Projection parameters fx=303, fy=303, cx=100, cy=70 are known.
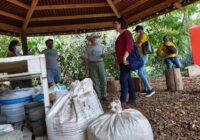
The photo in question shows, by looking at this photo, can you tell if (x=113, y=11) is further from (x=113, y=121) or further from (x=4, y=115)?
(x=113, y=121)

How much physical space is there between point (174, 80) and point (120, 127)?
4764mm

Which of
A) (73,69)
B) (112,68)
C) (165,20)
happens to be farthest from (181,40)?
(73,69)

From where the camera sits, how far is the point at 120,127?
2711 millimetres

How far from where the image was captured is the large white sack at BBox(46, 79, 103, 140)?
9.70ft

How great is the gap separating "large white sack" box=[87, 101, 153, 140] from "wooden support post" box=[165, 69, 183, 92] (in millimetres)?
4511

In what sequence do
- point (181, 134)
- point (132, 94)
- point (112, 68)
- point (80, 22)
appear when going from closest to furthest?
point (181, 134) < point (132, 94) < point (80, 22) < point (112, 68)

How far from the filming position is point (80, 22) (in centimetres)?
924

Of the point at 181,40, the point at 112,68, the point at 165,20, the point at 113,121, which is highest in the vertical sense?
the point at 165,20

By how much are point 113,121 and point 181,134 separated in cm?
131

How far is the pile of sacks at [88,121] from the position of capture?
2.71 metres

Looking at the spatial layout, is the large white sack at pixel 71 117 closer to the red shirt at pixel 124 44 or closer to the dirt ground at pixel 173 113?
the dirt ground at pixel 173 113

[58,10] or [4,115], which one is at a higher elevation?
[58,10]

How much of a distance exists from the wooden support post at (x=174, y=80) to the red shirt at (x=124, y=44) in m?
A: 2.41

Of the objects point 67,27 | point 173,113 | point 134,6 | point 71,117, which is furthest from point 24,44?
point 71,117
